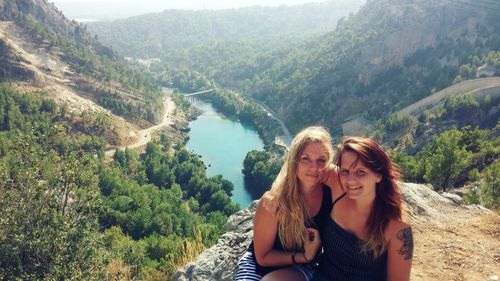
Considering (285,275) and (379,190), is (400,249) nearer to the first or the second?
(379,190)

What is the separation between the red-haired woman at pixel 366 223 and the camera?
16.5 ft

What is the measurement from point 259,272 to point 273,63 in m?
144

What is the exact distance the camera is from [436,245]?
30.3ft

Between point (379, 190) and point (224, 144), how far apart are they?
85232mm

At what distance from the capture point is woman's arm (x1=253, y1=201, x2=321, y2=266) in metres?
5.35

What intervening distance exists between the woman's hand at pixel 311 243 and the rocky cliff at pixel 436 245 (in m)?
3.31

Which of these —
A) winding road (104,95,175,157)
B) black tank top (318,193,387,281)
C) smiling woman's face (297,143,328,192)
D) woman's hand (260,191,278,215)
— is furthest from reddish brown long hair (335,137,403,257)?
winding road (104,95,175,157)

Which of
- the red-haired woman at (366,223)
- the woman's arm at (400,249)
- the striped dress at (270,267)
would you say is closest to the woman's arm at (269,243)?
the striped dress at (270,267)

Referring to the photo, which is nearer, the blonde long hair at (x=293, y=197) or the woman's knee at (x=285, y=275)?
the blonde long hair at (x=293, y=197)

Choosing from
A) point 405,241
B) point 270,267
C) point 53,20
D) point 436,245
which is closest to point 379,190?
point 405,241

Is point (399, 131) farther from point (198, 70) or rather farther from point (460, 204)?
point (198, 70)

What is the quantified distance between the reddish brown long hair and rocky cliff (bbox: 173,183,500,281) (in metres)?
3.11

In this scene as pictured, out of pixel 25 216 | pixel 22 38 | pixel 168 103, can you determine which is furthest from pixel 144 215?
pixel 168 103

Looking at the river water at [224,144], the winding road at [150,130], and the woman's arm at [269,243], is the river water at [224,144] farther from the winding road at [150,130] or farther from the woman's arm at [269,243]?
the woman's arm at [269,243]
